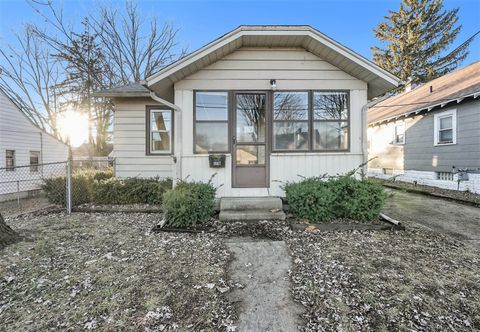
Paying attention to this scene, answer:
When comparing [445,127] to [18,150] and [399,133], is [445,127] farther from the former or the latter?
[18,150]

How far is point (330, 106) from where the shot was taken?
17.5 ft

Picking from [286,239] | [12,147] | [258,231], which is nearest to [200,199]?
[258,231]

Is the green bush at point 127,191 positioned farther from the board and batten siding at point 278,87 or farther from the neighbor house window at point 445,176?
the neighbor house window at point 445,176

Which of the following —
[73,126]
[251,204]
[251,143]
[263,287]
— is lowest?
[263,287]

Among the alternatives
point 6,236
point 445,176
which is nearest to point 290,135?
point 6,236

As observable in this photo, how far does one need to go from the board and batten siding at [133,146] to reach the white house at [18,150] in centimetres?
441

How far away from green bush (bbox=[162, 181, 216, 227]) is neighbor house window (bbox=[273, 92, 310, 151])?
1.97 meters

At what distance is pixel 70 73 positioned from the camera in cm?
1476

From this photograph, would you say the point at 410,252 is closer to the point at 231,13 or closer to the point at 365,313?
the point at 365,313

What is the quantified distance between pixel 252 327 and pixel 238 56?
193 inches

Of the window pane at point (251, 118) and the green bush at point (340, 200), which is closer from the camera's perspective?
the green bush at point (340, 200)

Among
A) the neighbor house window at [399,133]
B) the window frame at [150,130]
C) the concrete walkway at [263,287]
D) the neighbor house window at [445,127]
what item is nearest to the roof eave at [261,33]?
the window frame at [150,130]

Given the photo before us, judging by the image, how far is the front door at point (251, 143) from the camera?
5.32 m

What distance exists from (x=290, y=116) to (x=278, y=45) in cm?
153
